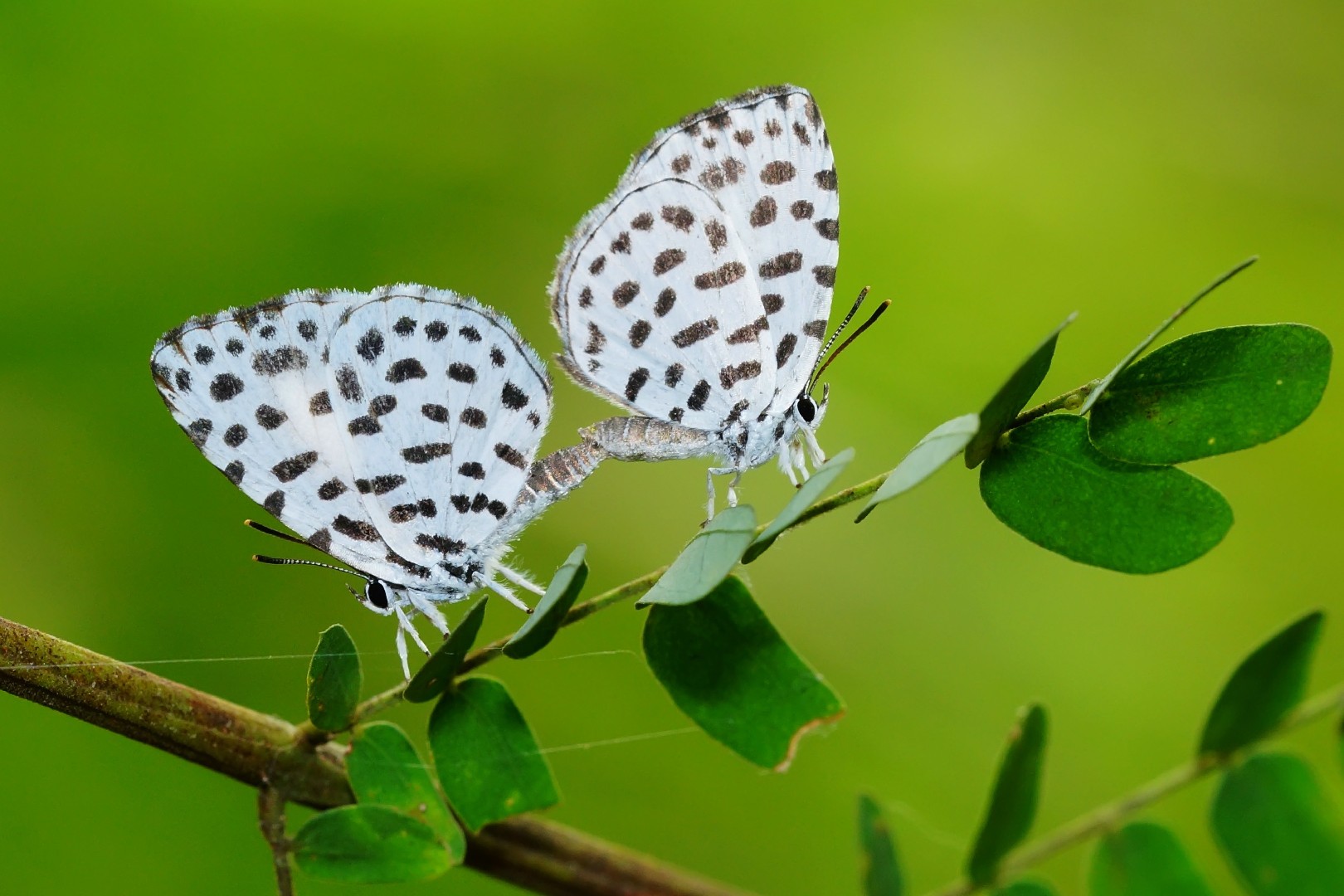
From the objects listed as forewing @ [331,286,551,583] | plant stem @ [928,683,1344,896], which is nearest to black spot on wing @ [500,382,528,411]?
forewing @ [331,286,551,583]

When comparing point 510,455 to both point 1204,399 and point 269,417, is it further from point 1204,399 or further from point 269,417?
point 1204,399

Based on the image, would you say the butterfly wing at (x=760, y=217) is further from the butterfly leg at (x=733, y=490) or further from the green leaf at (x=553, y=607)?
the green leaf at (x=553, y=607)

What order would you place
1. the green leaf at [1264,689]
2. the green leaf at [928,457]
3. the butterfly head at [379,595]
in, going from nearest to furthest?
1. the green leaf at [928,457]
2. the green leaf at [1264,689]
3. the butterfly head at [379,595]

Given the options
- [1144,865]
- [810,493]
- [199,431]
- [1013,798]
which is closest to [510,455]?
[199,431]

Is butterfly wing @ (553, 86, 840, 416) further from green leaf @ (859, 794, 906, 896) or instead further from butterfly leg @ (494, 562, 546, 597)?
green leaf @ (859, 794, 906, 896)

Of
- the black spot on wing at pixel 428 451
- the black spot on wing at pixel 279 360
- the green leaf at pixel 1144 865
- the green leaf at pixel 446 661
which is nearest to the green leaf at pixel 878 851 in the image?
the green leaf at pixel 1144 865

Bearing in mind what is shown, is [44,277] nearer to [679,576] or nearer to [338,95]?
[338,95]
